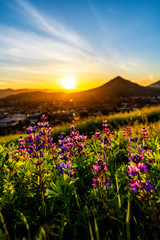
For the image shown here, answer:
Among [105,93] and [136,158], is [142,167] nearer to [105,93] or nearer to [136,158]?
[136,158]

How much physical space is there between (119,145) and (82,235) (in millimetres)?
2214

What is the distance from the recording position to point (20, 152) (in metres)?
3.30

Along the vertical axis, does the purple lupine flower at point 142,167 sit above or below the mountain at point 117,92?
below

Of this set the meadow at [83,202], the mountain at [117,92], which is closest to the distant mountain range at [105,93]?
the mountain at [117,92]

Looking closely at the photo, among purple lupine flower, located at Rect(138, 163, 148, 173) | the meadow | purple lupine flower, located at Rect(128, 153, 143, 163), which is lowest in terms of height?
the meadow

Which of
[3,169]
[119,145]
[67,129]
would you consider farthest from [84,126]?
[3,169]

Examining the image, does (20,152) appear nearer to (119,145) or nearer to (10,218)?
(10,218)

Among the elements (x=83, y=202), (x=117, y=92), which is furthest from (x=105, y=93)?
(x=83, y=202)

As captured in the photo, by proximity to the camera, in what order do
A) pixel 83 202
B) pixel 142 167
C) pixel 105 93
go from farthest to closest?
pixel 105 93 < pixel 83 202 < pixel 142 167

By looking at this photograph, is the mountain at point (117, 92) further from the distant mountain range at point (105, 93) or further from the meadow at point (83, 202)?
the meadow at point (83, 202)

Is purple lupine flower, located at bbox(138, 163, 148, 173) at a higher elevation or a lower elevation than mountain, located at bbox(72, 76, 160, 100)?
lower

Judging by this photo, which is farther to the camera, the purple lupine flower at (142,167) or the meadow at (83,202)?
the meadow at (83,202)

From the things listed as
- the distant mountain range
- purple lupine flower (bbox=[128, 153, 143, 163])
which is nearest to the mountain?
the distant mountain range

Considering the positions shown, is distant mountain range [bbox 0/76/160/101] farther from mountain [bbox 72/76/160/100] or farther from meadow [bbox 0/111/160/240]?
meadow [bbox 0/111/160/240]
